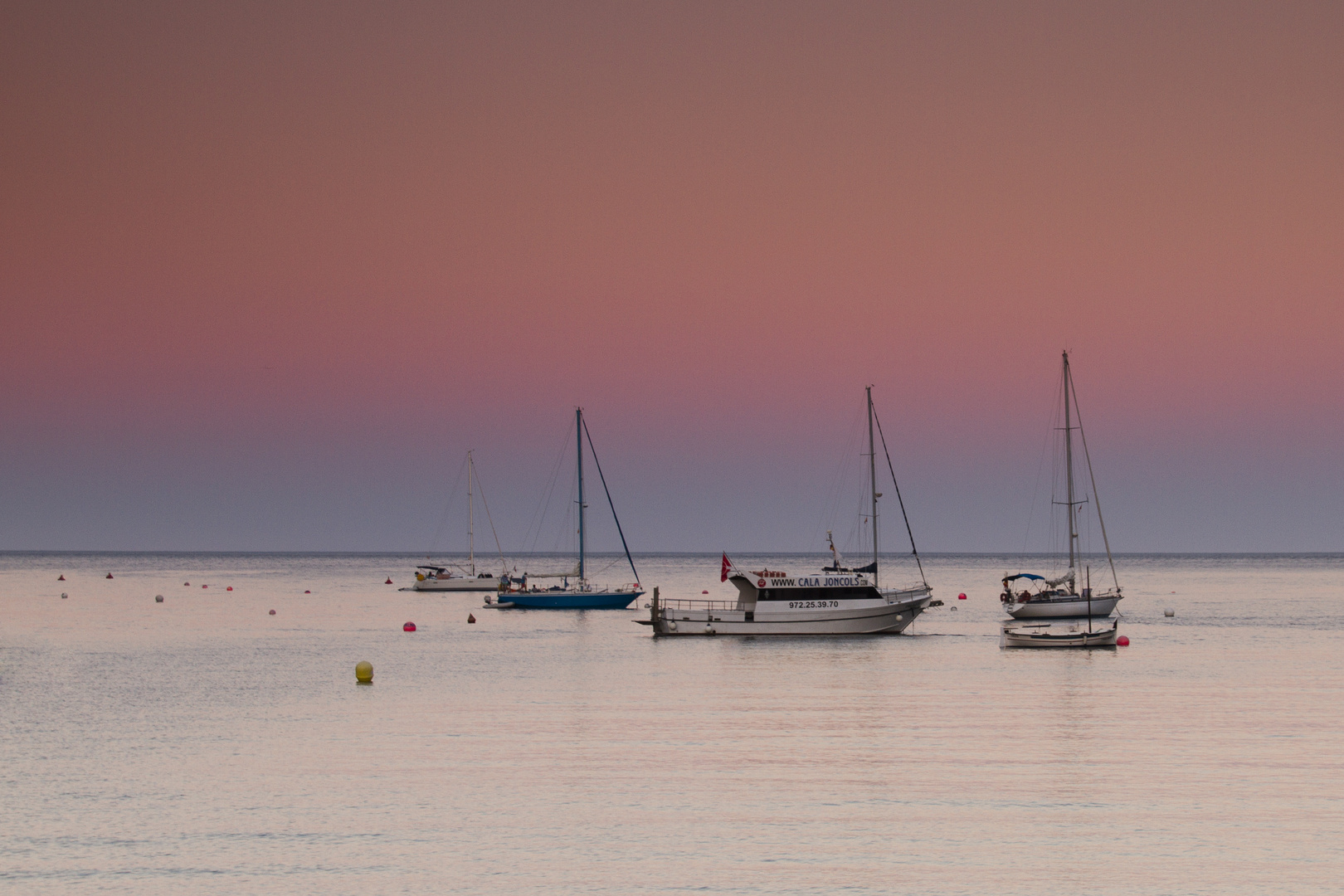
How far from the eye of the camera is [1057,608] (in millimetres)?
91312

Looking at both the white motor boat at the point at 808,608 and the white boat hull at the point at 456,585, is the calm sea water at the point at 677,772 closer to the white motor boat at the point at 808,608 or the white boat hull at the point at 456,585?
the white motor boat at the point at 808,608

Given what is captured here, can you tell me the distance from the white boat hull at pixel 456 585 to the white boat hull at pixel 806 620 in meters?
71.7

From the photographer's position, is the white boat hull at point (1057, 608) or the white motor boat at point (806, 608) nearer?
the white motor boat at point (806, 608)

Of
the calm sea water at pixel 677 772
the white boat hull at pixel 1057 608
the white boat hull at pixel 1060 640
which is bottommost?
the calm sea water at pixel 677 772

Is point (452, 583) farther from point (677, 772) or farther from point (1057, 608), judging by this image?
point (677, 772)

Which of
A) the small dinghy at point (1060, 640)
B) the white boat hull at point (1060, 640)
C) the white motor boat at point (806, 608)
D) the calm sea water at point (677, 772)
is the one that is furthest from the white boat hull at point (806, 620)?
the white boat hull at point (1060, 640)

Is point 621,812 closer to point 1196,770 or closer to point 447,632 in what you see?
point 1196,770

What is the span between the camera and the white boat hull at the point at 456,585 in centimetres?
14325

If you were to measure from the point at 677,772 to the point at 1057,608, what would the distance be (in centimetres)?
6660

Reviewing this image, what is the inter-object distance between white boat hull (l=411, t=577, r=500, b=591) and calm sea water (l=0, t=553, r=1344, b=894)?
75.9 m

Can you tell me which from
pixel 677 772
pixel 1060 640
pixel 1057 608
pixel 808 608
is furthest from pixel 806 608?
pixel 677 772

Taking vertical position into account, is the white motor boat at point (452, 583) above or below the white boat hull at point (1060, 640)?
above

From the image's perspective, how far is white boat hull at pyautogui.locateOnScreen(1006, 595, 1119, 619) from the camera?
9112 centimetres

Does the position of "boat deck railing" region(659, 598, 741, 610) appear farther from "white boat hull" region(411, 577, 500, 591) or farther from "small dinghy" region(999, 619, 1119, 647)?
"white boat hull" region(411, 577, 500, 591)
